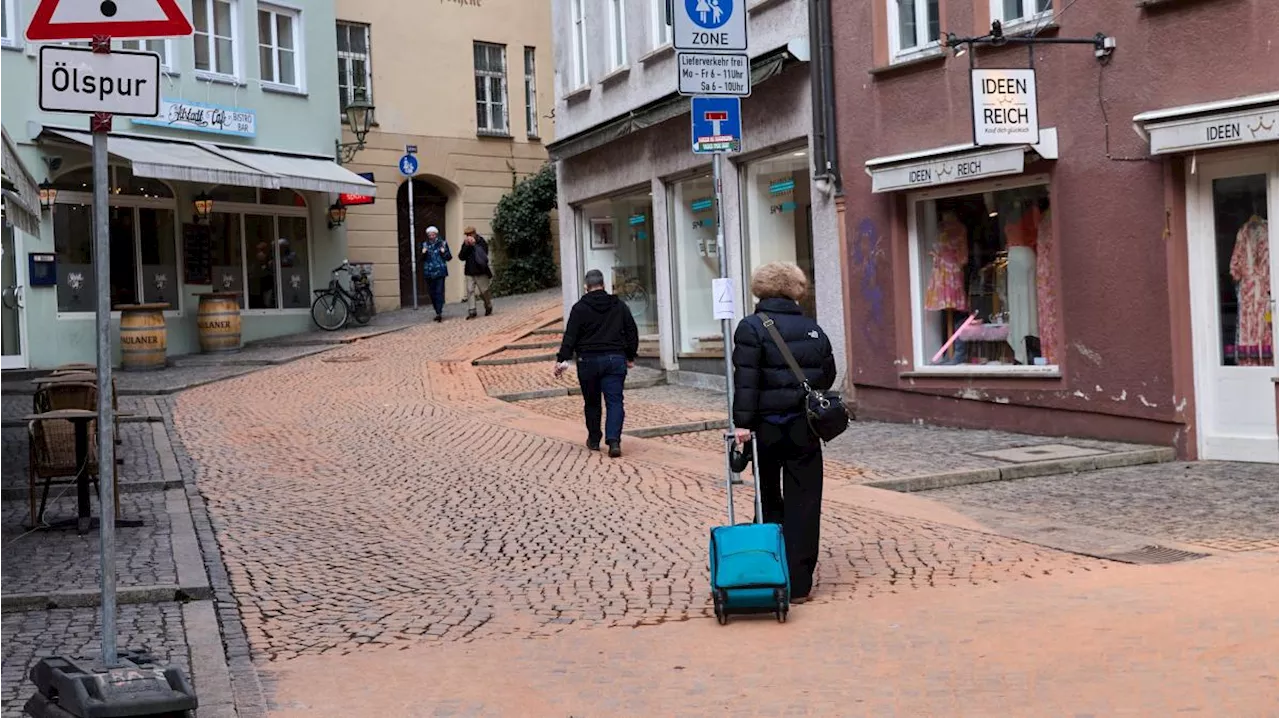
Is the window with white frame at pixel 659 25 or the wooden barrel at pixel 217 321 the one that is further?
the wooden barrel at pixel 217 321

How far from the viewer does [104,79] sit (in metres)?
5.70

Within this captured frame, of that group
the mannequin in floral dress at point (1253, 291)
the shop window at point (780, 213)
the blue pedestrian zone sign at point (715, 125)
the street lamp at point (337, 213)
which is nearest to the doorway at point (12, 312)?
the street lamp at point (337, 213)

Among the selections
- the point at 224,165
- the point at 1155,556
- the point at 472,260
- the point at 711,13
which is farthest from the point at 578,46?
the point at 1155,556

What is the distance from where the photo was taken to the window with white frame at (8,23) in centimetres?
2278

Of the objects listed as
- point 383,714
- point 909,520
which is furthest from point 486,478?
point 383,714

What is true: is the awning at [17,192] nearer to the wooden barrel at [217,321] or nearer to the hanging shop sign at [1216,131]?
the hanging shop sign at [1216,131]

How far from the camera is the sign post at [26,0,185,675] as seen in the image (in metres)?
5.66

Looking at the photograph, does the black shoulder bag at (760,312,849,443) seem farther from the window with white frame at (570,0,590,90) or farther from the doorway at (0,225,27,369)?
the doorway at (0,225,27,369)

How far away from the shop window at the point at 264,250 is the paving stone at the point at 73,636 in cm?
1901

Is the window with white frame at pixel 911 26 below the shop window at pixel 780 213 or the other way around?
the other way around

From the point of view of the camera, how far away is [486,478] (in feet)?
40.9

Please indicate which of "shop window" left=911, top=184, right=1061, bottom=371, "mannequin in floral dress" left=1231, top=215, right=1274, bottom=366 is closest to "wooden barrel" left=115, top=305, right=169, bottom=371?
"shop window" left=911, top=184, right=1061, bottom=371

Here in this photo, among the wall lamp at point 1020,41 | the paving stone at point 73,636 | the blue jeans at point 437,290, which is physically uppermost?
the wall lamp at point 1020,41

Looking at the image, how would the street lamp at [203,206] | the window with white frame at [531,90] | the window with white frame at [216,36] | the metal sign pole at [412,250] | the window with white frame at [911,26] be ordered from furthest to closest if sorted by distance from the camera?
the window with white frame at [531,90], the metal sign pole at [412,250], the window with white frame at [216,36], the street lamp at [203,206], the window with white frame at [911,26]
